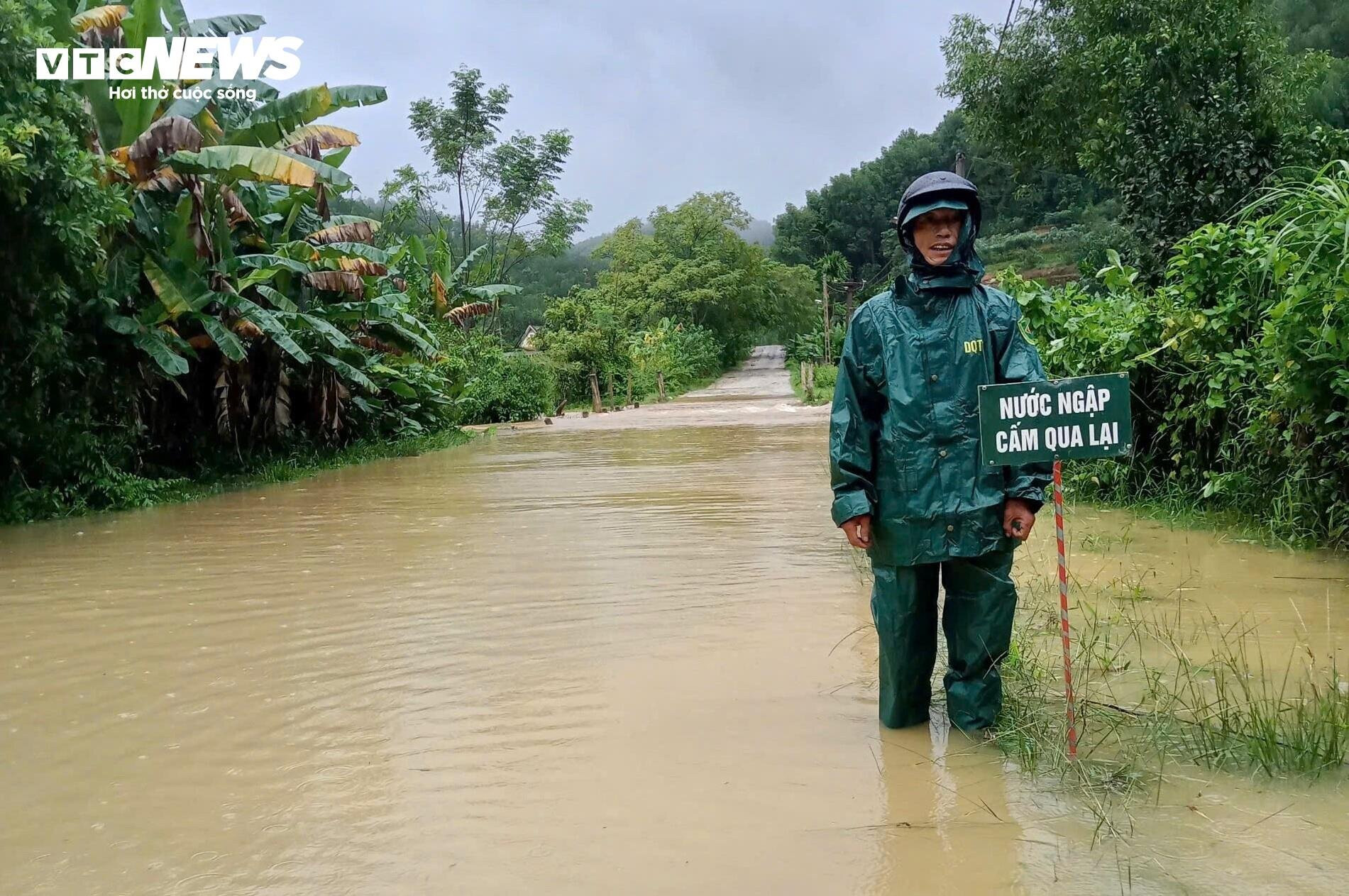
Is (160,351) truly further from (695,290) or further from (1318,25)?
(695,290)

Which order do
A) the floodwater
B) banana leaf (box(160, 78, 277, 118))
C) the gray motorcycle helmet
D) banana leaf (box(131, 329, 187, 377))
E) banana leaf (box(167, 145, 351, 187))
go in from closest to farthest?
the floodwater < the gray motorcycle helmet < banana leaf (box(131, 329, 187, 377)) < banana leaf (box(167, 145, 351, 187)) < banana leaf (box(160, 78, 277, 118))

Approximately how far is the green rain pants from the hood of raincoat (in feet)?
2.98

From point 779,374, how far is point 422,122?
949 inches

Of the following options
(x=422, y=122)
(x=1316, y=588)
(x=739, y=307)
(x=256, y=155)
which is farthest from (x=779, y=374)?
(x=1316, y=588)

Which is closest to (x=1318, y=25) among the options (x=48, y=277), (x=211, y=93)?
(x=211, y=93)

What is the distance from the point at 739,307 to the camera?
5934cm

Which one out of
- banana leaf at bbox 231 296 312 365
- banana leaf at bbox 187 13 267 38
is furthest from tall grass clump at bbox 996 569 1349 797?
banana leaf at bbox 187 13 267 38

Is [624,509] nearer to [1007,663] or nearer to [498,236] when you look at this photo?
[1007,663]

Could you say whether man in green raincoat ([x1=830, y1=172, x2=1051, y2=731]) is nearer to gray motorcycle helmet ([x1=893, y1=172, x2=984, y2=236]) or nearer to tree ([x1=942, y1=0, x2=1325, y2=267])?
gray motorcycle helmet ([x1=893, y1=172, x2=984, y2=236])

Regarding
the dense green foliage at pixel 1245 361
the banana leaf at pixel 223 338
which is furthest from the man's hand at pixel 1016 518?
the banana leaf at pixel 223 338

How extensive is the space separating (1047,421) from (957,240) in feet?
2.40

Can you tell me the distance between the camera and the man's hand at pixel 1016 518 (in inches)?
135

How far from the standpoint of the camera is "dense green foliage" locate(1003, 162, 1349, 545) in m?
5.95

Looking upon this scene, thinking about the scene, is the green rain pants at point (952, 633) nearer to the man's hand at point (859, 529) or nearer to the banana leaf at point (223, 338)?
the man's hand at point (859, 529)
